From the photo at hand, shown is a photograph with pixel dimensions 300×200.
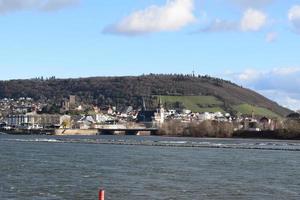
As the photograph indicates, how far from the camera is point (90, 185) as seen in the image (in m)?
37.7

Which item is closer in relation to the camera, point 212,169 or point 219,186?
point 219,186

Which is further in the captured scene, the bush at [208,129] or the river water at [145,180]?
the bush at [208,129]

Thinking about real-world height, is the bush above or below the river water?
above

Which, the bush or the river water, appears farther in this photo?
the bush

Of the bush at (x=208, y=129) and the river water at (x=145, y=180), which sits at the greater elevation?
the bush at (x=208, y=129)

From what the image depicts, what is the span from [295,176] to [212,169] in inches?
292

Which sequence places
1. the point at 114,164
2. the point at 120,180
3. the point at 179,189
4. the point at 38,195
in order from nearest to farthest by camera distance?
the point at 38,195 → the point at 179,189 → the point at 120,180 → the point at 114,164

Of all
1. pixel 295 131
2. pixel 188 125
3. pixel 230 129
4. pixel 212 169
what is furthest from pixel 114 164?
pixel 188 125

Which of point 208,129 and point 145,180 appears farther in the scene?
point 208,129

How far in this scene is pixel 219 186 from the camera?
3862cm

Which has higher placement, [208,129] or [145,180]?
[208,129]

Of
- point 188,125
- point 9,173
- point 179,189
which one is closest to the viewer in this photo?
point 179,189

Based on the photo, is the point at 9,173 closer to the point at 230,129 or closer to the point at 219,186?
the point at 219,186

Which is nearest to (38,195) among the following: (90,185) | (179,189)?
(90,185)
